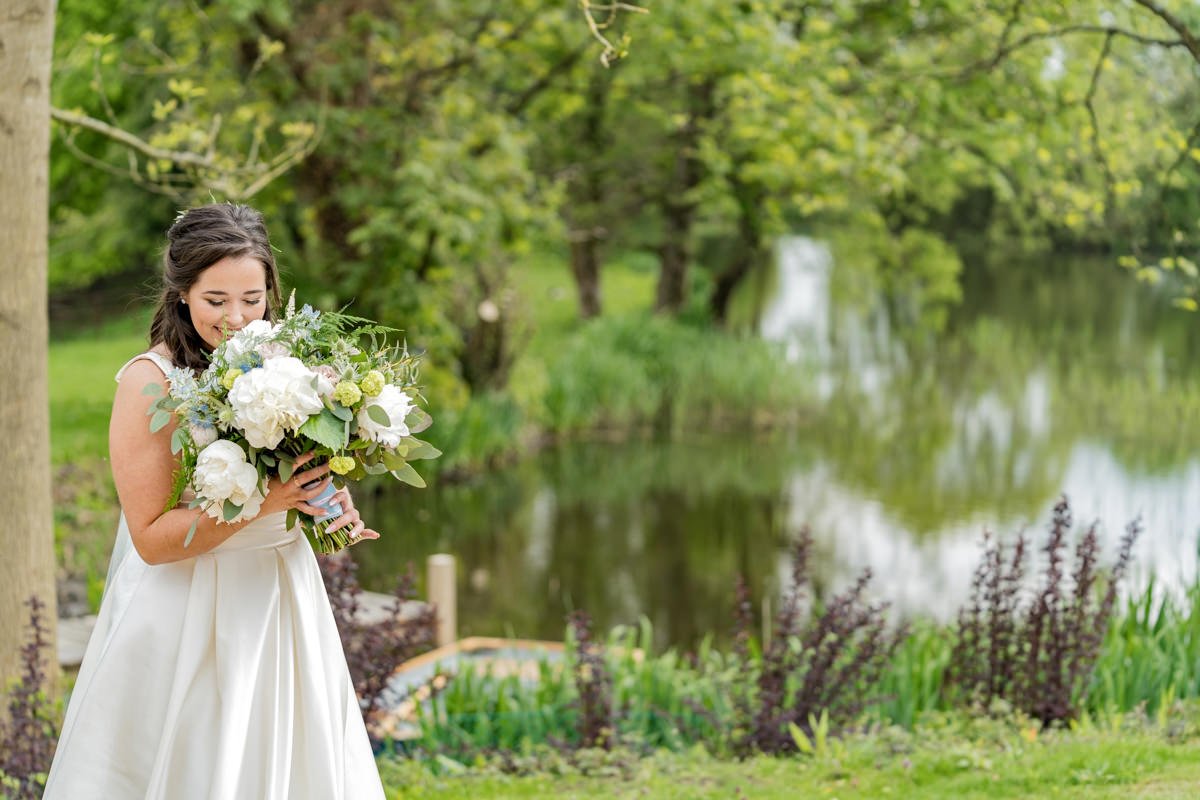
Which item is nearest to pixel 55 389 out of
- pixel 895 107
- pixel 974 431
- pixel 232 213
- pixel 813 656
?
pixel 895 107

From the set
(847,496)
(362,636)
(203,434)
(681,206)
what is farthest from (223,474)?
(681,206)

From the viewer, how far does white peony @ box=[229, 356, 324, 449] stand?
9.05 feet

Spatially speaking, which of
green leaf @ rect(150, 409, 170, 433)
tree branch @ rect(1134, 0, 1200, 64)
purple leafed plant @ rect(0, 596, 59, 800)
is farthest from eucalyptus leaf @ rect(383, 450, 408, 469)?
tree branch @ rect(1134, 0, 1200, 64)

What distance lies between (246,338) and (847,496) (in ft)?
40.4

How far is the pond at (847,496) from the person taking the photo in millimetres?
11516

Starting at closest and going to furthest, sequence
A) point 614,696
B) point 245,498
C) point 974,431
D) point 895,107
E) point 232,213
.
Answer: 1. point 245,498
2. point 232,213
3. point 614,696
4. point 895,107
5. point 974,431

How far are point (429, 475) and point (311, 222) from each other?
3054 millimetres

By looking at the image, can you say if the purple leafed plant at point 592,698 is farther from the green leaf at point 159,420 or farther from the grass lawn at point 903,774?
the green leaf at point 159,420

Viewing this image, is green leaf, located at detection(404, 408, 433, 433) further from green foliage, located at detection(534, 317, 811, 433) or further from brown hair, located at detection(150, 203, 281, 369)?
green foliage, located at detection(534, 317, 811, 433)

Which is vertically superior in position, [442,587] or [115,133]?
[115,133]

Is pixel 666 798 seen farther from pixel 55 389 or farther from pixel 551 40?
pixel 55 389

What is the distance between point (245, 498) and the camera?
9.30 feet

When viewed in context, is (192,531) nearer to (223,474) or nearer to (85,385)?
(223,474)

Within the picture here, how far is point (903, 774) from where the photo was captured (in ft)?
Answer: 16.0
